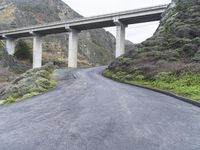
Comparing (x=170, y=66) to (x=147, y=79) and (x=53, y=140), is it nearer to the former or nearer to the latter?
(x=147, y=79)

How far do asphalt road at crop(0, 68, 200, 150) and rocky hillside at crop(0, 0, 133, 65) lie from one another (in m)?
70.9

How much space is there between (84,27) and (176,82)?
43825 millimetres

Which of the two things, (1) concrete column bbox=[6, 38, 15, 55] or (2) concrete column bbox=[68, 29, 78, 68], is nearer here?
(2) concrete column bbox=[68, 29, 78, 68]

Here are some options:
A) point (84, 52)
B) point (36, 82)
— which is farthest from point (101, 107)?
point (84, 52)

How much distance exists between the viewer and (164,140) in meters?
7.57

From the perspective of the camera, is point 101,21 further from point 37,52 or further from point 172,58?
point 172,58

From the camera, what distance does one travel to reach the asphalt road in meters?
7.28

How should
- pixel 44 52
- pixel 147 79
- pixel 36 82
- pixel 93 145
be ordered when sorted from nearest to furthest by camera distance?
pixel 93 145 → pixel 36 82 → pixel 147 79 → pixel 44 52

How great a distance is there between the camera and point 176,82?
66.0 feet

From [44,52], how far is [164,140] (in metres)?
81.0

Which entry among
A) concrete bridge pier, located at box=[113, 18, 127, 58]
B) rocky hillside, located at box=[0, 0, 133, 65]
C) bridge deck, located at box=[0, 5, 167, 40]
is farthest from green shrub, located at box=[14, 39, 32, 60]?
concrete bridge pier, located at box=[113, 18, 127, 58]

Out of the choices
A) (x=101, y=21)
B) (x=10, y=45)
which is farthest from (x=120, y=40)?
(x=10, y=45)

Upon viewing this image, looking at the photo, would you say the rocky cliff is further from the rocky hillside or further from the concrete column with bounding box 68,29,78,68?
the rocky hillside

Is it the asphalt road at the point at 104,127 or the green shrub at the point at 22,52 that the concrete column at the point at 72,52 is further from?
the asphalt road at the point at 104,127
